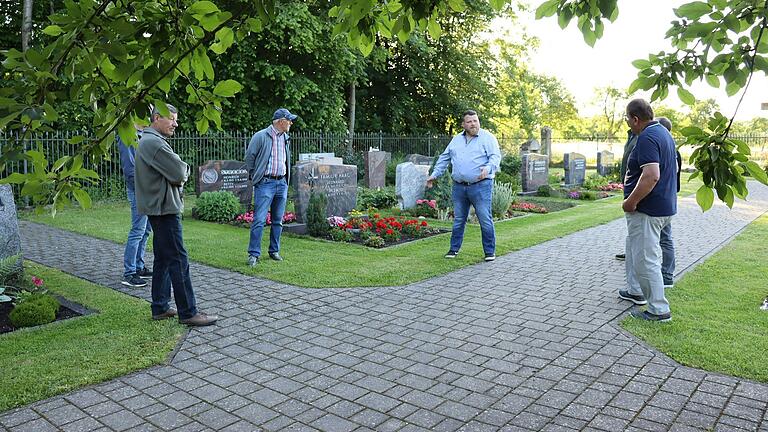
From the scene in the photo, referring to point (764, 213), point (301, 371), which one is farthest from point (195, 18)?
point (764, 213)

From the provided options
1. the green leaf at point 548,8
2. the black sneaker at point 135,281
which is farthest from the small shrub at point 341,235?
the green leaf at point 548,8

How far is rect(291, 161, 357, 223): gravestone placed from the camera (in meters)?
11.3

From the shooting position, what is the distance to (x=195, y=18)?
93.5 inches

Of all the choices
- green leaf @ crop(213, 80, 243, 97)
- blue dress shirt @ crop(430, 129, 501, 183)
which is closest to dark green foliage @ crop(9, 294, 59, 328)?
green leaf @ crop(213, 80, 243, 97)

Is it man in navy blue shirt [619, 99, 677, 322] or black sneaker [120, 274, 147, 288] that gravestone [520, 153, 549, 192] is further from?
black sneaker [120, 274, 147, 288]

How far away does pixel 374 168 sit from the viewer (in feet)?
61.8

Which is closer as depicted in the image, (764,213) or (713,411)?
(713,411)

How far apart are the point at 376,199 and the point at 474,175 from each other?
23.2 ft

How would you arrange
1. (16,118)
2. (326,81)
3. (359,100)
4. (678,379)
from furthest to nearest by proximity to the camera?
1. (359,100)
2. (326,81)
3. (678,379)
4. (16,118)

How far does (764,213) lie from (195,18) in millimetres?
15592

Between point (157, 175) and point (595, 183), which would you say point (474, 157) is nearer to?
point (157, 175)

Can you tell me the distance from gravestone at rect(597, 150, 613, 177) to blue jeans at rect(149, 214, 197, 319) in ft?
75.2

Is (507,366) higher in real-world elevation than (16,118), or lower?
lower

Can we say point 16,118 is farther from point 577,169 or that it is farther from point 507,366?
point 577,169
